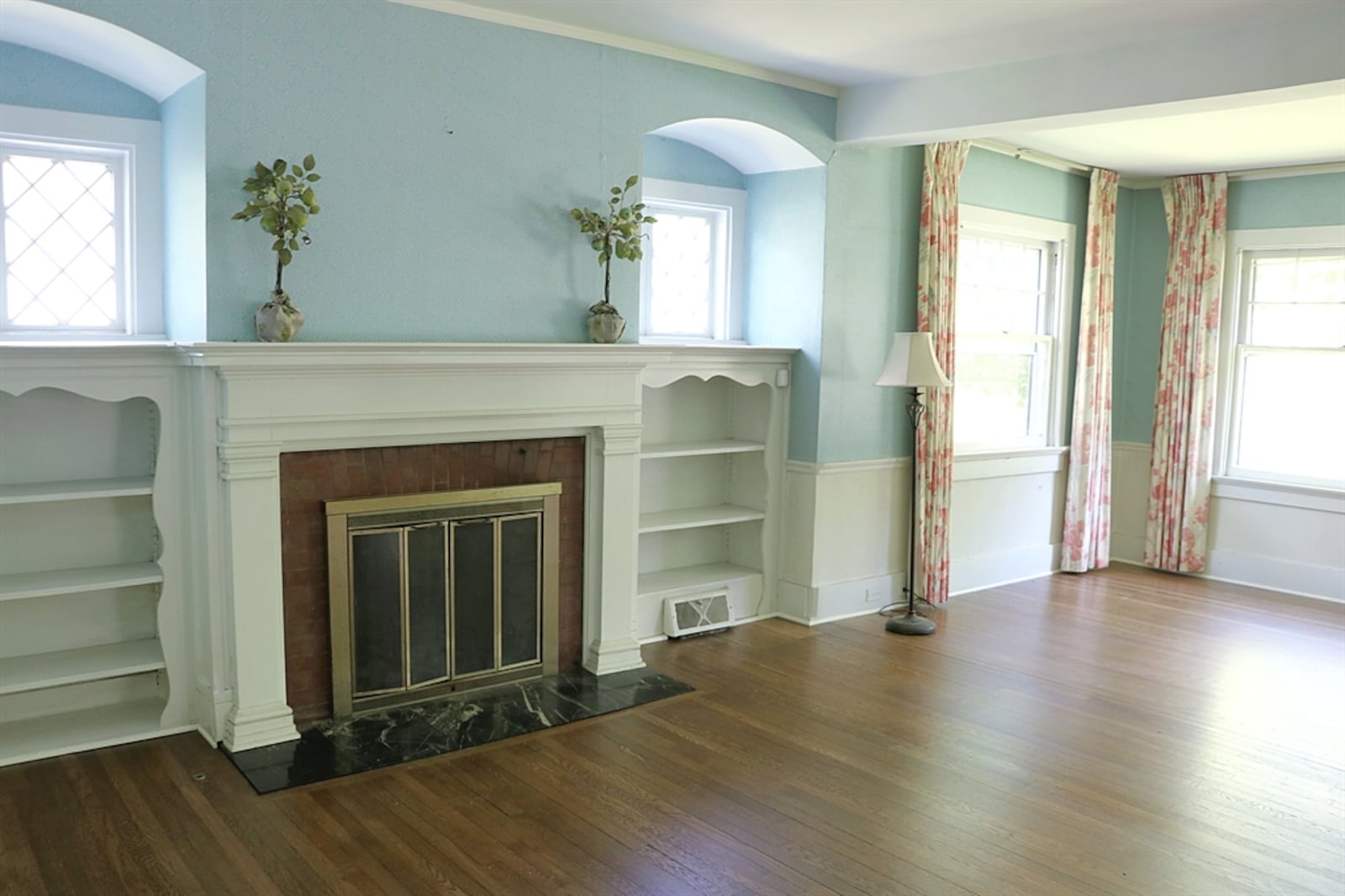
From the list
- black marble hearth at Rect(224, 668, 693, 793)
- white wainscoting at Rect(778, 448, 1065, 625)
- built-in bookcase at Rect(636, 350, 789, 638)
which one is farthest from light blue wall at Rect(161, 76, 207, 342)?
white wainscoting at Rect(778, 448, 1065, 625)

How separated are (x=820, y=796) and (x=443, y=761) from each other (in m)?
1.33

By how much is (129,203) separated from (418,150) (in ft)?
3.69

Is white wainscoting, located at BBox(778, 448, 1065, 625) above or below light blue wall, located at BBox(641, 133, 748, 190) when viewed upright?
below

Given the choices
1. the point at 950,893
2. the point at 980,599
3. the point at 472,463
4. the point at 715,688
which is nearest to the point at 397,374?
the point at 472,463

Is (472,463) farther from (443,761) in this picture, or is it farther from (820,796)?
(820,796)

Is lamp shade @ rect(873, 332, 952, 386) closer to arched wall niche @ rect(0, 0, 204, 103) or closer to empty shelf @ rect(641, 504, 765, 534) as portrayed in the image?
empty shelf @ rect(641, 504, 765, 534)

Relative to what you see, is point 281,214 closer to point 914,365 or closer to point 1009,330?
point 914,365

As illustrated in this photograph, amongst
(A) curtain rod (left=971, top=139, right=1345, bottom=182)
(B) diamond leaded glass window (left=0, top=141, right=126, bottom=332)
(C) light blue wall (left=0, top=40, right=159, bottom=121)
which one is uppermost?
(A) curtain rod (left=971, top=139, right=1345, bottom=182)

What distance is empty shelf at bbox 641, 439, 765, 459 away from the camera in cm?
525

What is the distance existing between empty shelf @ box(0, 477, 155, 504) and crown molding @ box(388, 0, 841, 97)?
201 cm

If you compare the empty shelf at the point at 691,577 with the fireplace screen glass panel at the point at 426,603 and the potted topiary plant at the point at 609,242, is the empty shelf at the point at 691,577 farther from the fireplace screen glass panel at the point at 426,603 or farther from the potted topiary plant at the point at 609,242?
the potted topiary plant at the point at 609,242

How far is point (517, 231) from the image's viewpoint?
14.5 feet

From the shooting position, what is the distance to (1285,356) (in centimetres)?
694

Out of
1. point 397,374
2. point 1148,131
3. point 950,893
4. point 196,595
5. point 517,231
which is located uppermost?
point 1148,131
